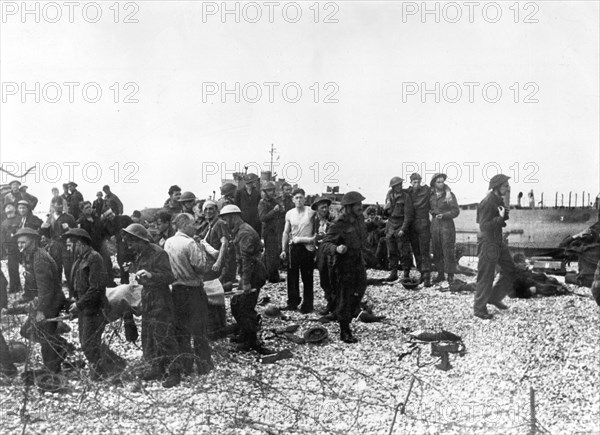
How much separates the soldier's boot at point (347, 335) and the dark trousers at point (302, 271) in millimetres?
1627

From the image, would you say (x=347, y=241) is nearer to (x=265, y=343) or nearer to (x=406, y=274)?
(x=265, y=343)

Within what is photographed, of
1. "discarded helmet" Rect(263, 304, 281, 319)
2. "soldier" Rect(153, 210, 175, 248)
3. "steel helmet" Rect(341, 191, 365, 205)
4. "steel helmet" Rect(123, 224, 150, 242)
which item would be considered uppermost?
"steel helmet" Rect(341, 191, 365, 205)

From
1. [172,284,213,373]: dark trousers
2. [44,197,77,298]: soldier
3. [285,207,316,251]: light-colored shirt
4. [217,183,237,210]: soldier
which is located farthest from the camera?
[44,197,77,298]: soldier

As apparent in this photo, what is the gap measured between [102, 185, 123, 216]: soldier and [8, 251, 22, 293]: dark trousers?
2438mm

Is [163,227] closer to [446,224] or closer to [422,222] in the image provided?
[422,222]

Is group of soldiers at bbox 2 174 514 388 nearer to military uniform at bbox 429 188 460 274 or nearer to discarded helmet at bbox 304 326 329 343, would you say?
military uniform at bbox 429 188 460 274

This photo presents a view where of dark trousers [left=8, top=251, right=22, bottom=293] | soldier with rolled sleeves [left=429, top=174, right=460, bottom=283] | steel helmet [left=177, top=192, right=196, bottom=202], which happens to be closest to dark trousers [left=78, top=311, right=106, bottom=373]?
steel helmet [left=177, top=192, right=196, bottom=202]

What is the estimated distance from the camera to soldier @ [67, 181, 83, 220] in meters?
13.6

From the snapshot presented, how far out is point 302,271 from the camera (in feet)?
33.4

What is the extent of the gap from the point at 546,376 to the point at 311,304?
4.35 meters

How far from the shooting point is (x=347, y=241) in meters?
8.68

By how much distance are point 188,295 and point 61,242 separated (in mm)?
4856

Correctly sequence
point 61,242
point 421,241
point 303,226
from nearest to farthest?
point 303,226 → point 61,242 → point 421,241

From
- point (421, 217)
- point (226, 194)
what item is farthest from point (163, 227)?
point (421, 217)
